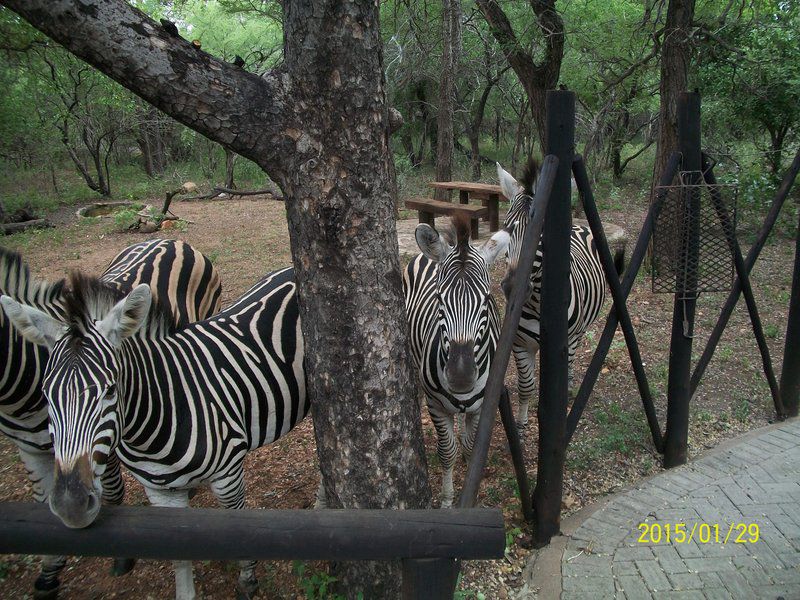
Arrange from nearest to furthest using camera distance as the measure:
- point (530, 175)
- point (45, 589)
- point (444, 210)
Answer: point (45, 589), point (530, 175), point (444, 210)

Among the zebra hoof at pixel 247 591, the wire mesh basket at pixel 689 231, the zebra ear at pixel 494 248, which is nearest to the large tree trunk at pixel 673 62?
the wire mesh basket at pixel 689 231

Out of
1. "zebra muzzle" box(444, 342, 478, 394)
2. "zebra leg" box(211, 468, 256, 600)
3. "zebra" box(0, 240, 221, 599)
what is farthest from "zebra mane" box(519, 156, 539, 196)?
"zebra" box(0, 240, 221, 599)

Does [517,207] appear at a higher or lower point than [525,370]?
higher

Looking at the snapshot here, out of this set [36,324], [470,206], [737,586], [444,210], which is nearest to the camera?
[36,324]

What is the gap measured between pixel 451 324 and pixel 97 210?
598 inches

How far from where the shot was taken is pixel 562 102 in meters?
2.89

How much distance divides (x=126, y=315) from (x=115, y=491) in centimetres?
169

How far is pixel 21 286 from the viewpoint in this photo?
3.07 metres

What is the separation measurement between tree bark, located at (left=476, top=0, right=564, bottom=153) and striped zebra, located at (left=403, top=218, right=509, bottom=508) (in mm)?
5444

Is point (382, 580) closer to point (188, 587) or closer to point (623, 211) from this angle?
point (188, 587)

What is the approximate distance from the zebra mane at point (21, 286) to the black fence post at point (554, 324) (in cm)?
274

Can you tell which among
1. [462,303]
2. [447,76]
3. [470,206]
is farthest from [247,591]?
[447,76]

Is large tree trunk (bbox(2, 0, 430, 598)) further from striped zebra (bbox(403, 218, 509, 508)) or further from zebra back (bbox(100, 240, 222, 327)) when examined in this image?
zebra back (bbox(100, 240, 222, 327))

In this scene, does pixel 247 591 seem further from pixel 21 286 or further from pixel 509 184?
pixel 509 184
